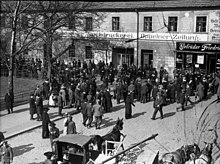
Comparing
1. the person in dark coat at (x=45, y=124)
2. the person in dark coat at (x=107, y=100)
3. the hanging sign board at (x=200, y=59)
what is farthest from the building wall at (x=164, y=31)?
the person in dark coat at (x=45, y=124)

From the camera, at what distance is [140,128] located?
1716 centimetres

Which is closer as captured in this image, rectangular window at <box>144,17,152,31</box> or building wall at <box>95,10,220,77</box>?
building wall at <box>95,10,220,77</box>

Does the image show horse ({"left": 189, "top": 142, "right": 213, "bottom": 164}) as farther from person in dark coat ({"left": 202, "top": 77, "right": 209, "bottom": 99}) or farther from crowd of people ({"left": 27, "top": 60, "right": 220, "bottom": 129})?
person in dark coat ({"left": 202, "top": 77, "right": 209, "bottom": 99})

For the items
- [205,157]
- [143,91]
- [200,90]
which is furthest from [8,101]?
[205,157]

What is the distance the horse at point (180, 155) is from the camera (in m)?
11.3

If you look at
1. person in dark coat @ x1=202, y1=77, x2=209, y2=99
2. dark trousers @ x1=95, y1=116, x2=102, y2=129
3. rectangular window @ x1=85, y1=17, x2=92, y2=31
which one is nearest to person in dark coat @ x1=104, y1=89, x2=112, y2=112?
dark trousers @ x1=95, y1=116, x2=102, y2=129

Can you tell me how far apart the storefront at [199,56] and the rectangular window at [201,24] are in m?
0.92

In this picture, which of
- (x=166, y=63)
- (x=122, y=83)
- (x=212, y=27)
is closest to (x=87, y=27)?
(x=166, y=63)

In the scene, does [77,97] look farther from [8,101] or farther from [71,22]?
[71,22]

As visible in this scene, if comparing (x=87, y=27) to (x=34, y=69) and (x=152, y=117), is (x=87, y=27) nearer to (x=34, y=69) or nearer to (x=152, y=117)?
(x=34, y=69)

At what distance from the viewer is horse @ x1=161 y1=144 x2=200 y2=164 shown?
37.1 feet

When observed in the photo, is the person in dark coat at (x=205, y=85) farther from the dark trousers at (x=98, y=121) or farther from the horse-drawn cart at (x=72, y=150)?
the horse-drawn cart at (x=72, y=150)

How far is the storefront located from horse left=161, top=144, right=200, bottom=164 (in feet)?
28.6

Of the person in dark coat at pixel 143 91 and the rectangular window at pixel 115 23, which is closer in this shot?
the person in dark coat at pixel 143 91
